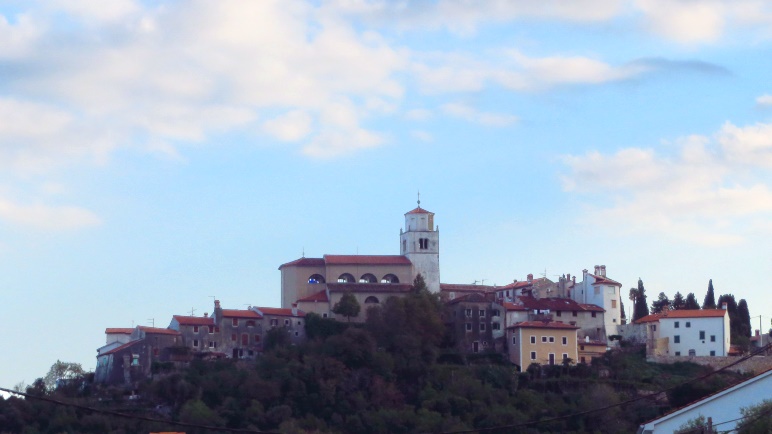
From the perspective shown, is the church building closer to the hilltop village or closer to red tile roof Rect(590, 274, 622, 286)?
the hilltop village

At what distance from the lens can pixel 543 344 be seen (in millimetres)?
76562

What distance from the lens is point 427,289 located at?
8019 centimetres

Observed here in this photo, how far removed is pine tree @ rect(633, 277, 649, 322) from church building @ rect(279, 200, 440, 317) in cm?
1442

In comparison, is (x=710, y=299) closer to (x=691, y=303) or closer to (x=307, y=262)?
(x=691, y=303)

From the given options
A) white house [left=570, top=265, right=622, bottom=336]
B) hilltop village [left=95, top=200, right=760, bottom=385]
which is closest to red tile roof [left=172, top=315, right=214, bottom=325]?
hilltop village [left=95, top=200, right=760, bottom=385]

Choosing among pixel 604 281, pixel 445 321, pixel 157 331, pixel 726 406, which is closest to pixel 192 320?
pixel 157 331

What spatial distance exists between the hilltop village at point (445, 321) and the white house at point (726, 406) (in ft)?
165

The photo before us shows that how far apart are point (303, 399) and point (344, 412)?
2.37 m

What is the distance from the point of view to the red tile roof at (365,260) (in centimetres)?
8106

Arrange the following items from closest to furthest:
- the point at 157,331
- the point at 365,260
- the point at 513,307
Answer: the point at 157,331 < the point at 513,307 < the point at 365,260

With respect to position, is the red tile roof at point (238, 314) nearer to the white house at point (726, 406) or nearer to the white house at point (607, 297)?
the white house at point (607, 297)

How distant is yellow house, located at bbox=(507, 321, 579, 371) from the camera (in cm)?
7638

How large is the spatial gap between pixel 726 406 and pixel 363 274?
55813mm

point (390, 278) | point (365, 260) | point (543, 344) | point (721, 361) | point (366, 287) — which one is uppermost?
point (365, 260)
